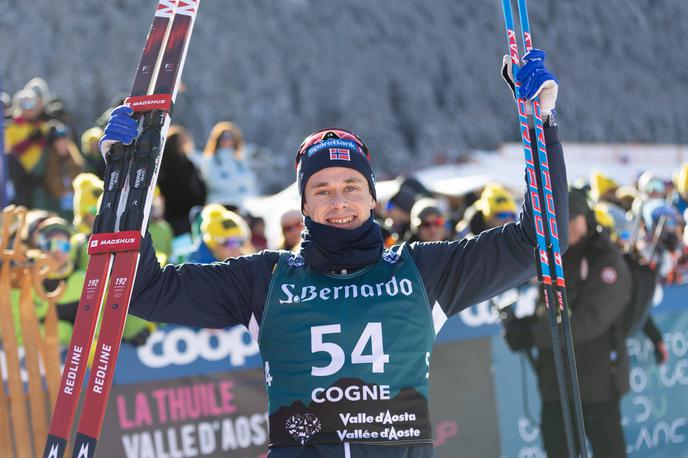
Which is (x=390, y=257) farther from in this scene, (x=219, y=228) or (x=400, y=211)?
(x=400, y=211)

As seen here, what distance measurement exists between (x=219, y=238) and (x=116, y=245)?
3.07m

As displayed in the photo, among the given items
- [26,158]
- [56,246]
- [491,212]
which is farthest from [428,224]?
[26,158]

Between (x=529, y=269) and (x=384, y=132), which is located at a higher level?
(x=384, y=132)

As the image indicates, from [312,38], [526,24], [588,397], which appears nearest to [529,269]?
[526,24]

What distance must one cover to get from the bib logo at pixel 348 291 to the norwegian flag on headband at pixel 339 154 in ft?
1.30

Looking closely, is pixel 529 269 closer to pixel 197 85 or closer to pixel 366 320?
pixel 366 320

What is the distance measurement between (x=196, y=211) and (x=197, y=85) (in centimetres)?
1941

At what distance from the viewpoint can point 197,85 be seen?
1040 inches

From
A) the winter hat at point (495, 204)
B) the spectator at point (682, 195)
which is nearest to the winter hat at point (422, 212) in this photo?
the winter hat at point (495, 204)

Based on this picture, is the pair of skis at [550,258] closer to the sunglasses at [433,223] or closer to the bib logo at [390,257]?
the bib logo at [390,257]

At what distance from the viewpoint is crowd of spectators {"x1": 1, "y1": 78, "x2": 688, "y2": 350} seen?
6766mm

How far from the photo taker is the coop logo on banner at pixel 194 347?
573cm

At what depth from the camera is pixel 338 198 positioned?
3248mm

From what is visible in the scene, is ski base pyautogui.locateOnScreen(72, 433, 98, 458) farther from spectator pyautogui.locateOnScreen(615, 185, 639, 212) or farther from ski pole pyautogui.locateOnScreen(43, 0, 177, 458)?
spectator pyautogui.locateOnScreen(615, 185, 639, 212)
